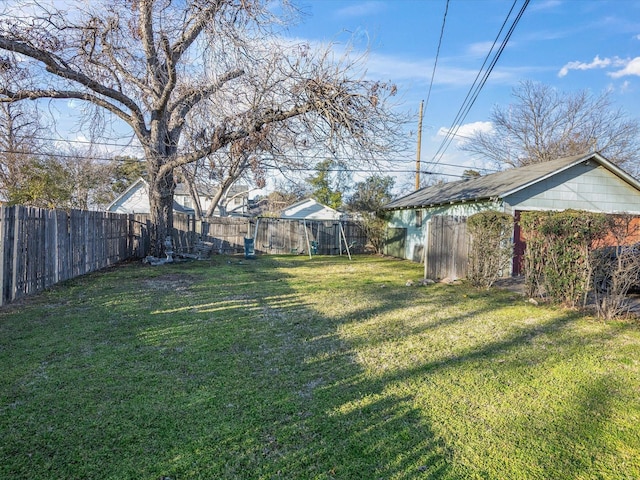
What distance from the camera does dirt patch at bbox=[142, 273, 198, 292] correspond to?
8203 millimetres

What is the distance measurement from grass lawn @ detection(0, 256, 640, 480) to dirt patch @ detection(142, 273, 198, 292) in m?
1.71

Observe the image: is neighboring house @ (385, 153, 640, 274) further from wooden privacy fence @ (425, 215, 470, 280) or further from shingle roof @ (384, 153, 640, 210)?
wooden privacy fence @ (425, 215, 470, 280)

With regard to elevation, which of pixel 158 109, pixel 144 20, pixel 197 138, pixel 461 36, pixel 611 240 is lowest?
pixel 611 240

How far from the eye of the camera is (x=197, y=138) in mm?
11086

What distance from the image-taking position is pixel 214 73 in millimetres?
8758

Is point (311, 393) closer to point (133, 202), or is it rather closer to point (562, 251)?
point (562, 251)

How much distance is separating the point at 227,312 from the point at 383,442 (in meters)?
4.01

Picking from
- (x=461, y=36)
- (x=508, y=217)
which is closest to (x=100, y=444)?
(x=508, y=217)

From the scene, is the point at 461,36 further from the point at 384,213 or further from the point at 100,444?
the point at 100,444

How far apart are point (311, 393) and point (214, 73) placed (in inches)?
312

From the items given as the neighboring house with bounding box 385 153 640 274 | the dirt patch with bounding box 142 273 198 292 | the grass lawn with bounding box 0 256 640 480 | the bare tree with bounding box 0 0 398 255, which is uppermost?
the bare tree with bounding box 0 0 398 255

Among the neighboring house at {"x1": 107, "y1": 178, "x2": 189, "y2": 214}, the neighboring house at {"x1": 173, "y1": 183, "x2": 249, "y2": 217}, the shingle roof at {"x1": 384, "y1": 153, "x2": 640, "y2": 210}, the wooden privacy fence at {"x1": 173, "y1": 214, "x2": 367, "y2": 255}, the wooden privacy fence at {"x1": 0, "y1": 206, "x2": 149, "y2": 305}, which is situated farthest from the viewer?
the neighboring house at {"x1": 173, "y1": 183, "x2": 249, "y2": 217}

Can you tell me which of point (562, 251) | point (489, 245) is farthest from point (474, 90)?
point (562, 251)

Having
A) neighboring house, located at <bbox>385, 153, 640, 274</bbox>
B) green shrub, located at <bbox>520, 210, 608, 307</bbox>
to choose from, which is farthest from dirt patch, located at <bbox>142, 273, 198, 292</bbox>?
green shrub, located at <bbox>520, 210, 608, 307</bbox>
